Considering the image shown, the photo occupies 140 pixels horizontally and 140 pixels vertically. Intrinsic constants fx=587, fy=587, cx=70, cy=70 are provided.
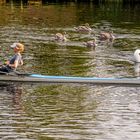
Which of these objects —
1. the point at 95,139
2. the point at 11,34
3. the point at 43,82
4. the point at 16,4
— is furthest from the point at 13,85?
the point at 16,4

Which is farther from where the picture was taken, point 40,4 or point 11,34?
point 40,4

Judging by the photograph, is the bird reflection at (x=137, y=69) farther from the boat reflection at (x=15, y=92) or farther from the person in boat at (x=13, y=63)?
the boat reflection at (x=15, y=92)

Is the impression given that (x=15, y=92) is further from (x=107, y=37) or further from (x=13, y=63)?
(x=107, y=37)

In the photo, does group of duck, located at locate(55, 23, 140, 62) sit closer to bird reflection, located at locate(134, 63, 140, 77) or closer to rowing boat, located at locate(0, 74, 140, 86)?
bird reflection, located at locate(134, 63, 140, 77)

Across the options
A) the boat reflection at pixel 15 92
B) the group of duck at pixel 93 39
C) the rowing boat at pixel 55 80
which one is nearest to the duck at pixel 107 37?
the group of duck at pixel 93 39

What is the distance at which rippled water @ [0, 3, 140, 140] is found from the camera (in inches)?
649

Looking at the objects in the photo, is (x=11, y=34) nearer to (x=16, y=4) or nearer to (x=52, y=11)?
(x=52, y=11)

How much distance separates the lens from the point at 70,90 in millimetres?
22000

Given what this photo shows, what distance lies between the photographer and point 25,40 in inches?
1480

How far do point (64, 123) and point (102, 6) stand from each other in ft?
176

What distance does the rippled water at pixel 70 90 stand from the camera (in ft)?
54.1

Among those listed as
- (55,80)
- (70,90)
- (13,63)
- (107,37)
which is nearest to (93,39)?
(107,37)

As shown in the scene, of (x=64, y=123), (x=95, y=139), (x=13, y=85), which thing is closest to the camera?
(x=95, y=139)

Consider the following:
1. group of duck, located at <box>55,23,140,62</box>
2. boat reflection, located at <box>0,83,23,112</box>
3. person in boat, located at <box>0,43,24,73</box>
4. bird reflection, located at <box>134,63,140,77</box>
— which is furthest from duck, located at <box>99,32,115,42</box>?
boat reflection, located at <box>0,83,23,112</box>
